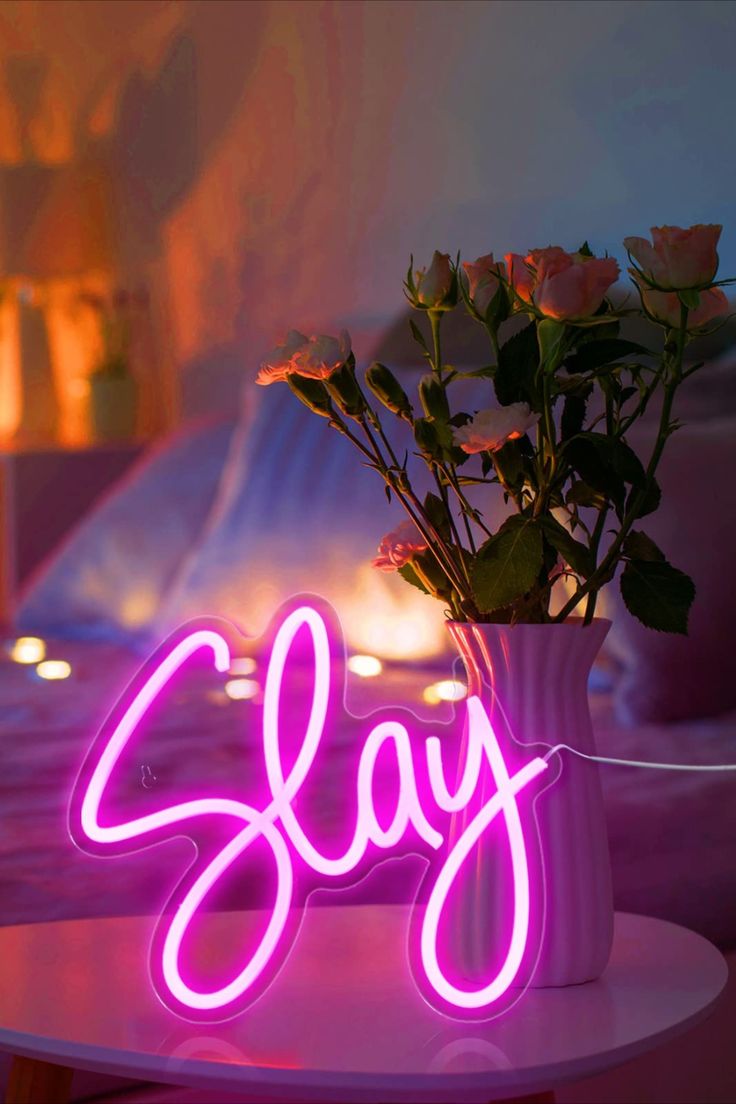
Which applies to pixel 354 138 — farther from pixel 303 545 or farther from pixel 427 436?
pixel 427 436

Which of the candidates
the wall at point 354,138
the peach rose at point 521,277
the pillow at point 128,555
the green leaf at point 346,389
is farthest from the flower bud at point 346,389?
the pillow at point 128,555

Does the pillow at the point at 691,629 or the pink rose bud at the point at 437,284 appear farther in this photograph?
the pillow at the point at 691,629

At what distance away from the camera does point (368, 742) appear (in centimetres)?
76

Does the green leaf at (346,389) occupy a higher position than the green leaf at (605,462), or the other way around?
the green leaf at (346,389)

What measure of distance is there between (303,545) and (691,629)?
525mm

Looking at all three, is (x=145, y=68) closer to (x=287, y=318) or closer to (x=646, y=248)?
(x=287, y=318)

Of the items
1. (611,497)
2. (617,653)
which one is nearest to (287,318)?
(617,653)

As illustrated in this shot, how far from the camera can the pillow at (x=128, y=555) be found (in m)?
1.91

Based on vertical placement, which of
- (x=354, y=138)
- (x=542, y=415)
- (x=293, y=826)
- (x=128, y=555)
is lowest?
(x=293, y=826)

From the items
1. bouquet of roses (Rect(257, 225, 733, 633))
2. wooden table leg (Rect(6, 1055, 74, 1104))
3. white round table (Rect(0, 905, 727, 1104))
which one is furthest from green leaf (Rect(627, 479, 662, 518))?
wooden table leg (Rect(6, 1055, 74, 1104))

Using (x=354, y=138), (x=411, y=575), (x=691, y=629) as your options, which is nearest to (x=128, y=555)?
(x=354, y=138)

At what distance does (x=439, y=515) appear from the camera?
2.54 feet

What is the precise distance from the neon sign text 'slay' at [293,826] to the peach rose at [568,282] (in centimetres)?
21

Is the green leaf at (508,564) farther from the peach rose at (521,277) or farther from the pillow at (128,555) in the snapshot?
the pillow at (128,555)
